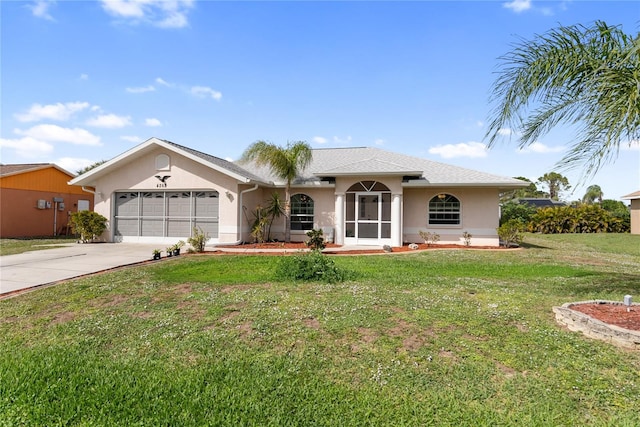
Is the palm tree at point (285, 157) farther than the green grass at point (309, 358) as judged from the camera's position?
Yes

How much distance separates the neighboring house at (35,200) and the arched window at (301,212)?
1574 centimetres

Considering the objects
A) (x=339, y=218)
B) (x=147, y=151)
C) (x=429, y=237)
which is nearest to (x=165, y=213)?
(x=147, y=151)

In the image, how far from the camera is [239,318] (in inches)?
216

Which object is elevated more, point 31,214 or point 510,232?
point 31,214

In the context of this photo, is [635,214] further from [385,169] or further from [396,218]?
[385,169]

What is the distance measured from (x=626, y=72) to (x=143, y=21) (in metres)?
12.5

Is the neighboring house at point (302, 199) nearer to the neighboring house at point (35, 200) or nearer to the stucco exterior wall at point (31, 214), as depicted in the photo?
the neighboring house at point (35, 200)

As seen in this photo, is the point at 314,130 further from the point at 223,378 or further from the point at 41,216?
the point at 41,216

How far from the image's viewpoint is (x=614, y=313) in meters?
5.26

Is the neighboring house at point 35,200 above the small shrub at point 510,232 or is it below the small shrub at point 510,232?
above

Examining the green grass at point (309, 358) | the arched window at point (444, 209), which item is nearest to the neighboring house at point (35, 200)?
the green grass at point (309, 358)

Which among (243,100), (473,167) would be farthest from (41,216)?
(473,167)

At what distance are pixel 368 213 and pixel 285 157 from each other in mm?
4901

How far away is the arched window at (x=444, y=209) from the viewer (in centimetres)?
1706
